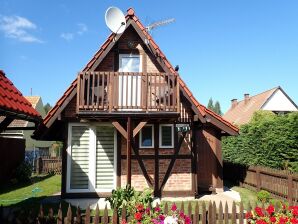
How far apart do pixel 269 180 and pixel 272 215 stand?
6.24 metres

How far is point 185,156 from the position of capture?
1282 centimetres

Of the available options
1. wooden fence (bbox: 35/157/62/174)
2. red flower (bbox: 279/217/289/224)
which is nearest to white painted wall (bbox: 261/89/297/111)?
wooden fence (bbox: 35/157/62/174)

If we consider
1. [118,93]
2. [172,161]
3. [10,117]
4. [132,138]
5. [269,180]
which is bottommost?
[269,180]

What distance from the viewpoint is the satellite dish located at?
1178 centimetres

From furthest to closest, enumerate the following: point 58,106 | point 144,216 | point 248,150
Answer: point 248,150 < point 58,106 < point 144,216

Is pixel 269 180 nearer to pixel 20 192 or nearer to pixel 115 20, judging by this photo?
pixel 115 20

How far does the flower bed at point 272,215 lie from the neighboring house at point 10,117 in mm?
5462

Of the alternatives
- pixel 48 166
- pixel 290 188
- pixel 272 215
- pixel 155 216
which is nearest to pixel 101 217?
pixel 155 216

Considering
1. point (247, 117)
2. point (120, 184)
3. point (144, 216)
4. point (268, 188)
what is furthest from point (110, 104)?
point (247, 117)

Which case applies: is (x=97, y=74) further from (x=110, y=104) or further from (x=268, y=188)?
(x=268, y=188)

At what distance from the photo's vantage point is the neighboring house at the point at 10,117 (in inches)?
273

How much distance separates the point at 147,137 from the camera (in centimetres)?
1291

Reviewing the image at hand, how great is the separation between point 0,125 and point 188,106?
25.4ft

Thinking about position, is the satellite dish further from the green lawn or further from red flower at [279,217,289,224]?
red flower at [279,217,289,224]
